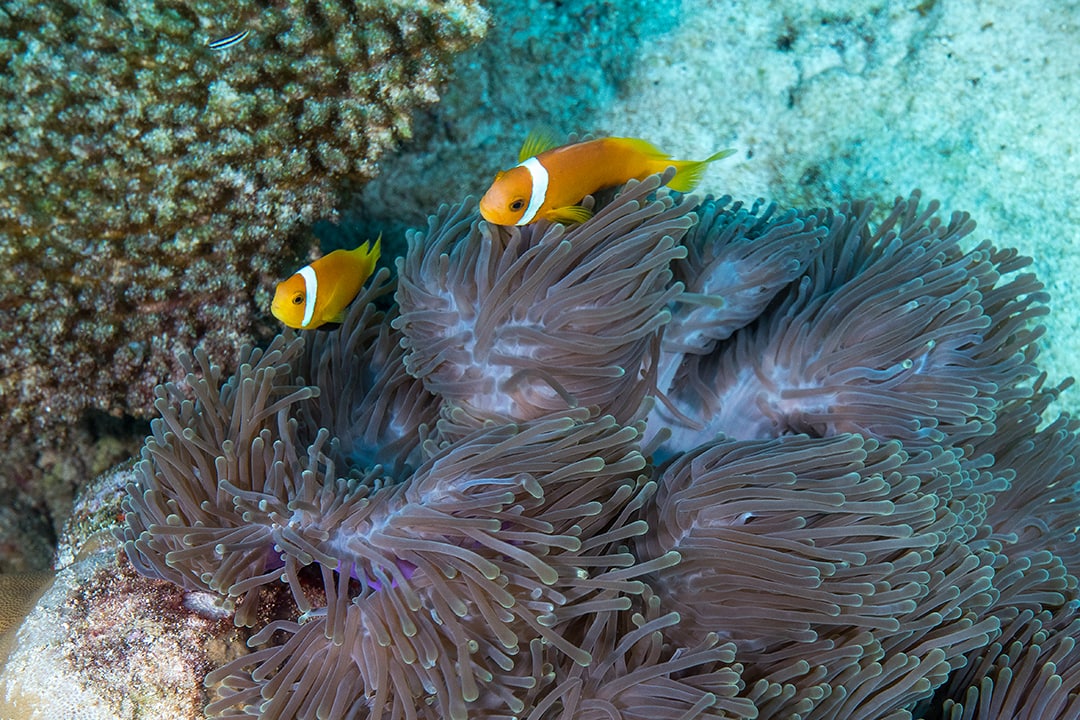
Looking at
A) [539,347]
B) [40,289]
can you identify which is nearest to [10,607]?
[40,289]

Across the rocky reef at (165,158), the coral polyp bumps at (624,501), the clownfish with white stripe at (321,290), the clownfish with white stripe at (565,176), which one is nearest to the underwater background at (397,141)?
the rocky reef at (165,158)

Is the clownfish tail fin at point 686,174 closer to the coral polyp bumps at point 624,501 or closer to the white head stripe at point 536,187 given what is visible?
the coral polyp bumps at point 624,501

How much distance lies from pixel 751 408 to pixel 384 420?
109 centimetres

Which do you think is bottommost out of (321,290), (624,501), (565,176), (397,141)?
(624,501)

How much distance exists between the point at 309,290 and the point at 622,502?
3.56 feet

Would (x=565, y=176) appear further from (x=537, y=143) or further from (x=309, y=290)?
(x=309, y=290)

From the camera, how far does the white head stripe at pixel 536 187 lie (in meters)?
1.85

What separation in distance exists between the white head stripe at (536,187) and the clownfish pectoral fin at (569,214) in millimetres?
45

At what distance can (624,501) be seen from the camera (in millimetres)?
Result: 1864

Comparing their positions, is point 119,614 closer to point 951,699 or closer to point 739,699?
point 739,699

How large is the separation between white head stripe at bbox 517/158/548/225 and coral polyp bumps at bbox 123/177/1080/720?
6 centimetres

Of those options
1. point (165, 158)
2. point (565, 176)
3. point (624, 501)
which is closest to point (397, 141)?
point (165, 158)

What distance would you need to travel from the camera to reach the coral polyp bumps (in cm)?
171

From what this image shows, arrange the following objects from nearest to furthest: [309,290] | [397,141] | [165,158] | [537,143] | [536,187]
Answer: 1. [536,187]
2. [537,143]
3. [309,290]
4. [165,158]
5. [397,141]
